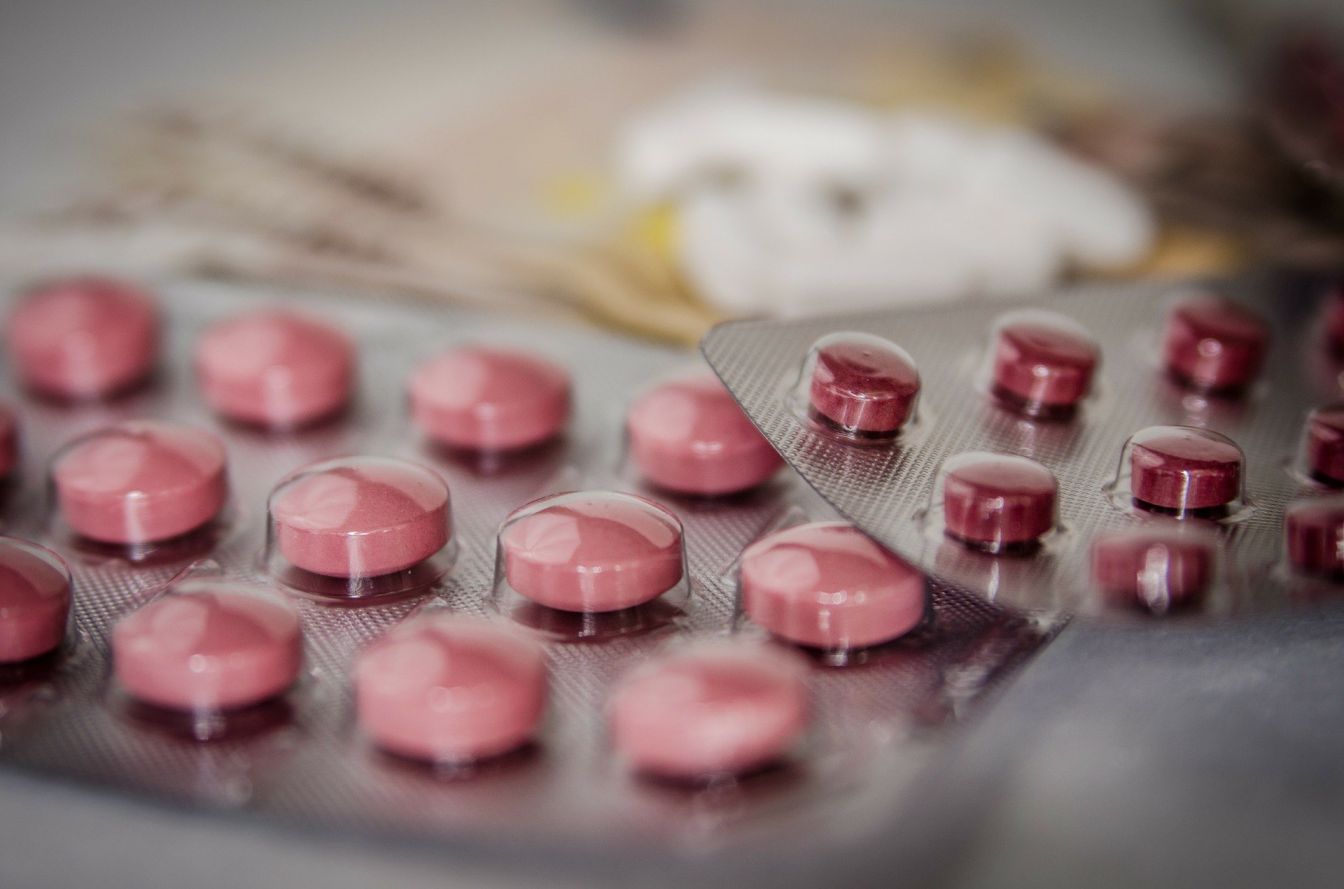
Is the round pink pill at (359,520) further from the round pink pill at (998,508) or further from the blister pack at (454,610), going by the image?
the round pink pill at (998,508)

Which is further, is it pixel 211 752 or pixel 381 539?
pixel 381 539

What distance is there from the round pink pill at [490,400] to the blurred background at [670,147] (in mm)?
242

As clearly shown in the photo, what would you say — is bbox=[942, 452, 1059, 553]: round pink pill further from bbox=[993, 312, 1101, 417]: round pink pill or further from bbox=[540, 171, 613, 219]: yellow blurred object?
bbox=[540, 171, 613, 219]: yellow blurred object

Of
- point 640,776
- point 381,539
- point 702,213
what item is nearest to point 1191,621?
point 640,776

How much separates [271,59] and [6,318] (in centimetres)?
70

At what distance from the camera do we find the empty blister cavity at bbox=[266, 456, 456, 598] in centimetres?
78

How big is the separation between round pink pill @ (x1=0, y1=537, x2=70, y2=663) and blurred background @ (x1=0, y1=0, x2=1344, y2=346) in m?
0.54

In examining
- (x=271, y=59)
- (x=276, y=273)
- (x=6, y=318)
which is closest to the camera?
(x=6, y=318)

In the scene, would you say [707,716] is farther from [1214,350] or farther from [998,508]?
[1214,350]

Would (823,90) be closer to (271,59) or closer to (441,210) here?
(441,210)

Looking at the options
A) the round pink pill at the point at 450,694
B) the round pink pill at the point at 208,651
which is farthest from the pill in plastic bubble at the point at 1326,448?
the round pink pill at the point at 208,651

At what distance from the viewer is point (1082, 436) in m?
0.86

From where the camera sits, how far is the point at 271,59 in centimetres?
171

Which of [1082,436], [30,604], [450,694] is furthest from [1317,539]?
[30,604]
